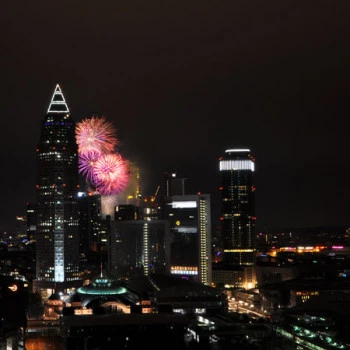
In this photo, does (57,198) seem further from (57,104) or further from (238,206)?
(238,206)

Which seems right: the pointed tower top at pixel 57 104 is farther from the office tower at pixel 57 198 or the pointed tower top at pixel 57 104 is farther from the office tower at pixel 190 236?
the office tower at pixel 190 236

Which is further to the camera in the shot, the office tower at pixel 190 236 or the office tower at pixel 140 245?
the office tower at pixel 140 245

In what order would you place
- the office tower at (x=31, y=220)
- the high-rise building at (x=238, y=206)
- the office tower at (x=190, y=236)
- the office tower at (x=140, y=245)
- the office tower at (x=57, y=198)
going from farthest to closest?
1. the office tower at (x=31, y=220)
2. the high-rise building at (x=238, y=206)
3. the office tower at (x=140, y=245)
4. the office tower at (x=190, y=236)
5. the office tower at (x=57, y=198)

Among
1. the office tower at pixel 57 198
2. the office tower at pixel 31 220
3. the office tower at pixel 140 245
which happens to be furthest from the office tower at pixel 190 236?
the office tower at pixel 31 220

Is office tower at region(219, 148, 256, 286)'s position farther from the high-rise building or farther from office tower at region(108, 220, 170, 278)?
office tower at region(108, 220, 170, 278)

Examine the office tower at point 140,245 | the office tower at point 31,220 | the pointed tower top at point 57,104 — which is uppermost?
the pointed tower top at point 57,104

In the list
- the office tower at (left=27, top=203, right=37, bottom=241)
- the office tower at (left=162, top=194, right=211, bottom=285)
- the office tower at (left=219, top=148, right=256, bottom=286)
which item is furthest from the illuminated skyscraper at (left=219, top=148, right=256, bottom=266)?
the office tower at (left=27, top=203, right=37, bottom=241)
